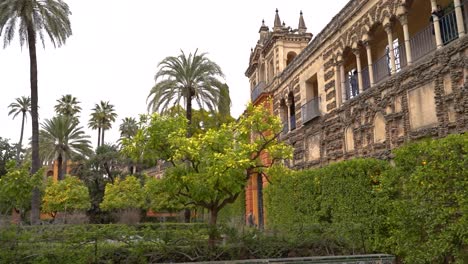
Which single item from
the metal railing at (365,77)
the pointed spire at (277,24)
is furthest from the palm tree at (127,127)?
the metal railing at (365,77)

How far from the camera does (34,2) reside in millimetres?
22297

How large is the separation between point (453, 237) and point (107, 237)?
824 cm

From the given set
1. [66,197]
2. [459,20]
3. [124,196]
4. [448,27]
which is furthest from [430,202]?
[66,197]

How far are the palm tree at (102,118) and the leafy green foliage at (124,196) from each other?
20.7 metres

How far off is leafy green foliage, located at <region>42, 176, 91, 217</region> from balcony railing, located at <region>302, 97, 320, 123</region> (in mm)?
23805

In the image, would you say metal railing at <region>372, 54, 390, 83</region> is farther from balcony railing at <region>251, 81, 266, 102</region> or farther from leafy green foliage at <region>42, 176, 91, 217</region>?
leafy green foliage at <region>42, 176, 91, 217</region>

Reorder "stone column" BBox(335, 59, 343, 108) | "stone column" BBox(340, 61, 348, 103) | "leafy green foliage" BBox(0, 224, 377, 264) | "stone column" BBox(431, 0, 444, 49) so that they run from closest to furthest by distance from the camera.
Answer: "leafy green foliage" BBox(0, 224, 377, 264), "stone column" BBox(431, 0, 444, 49), "stone column" BBox(340, 61, 348, 103), "stone column" BBox(335, 59, 343, 108)

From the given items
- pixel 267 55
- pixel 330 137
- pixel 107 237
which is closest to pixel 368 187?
pixel 330 137

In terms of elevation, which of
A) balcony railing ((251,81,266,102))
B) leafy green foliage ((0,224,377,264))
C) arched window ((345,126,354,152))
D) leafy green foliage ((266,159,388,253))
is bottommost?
leafy green foliage ((0,224,377,264))

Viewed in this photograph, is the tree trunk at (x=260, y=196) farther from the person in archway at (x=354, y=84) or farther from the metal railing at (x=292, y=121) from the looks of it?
the person in archway at (x=354, y=84)

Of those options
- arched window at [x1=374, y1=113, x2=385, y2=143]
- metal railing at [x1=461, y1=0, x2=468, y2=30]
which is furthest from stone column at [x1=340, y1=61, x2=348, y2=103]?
metal railing at [x1=461, y1=0, x2=468, y2=30]

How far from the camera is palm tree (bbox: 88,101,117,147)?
56.0 metres

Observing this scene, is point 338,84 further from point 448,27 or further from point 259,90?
point 259,90

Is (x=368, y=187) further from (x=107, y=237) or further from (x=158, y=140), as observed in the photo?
(x=107, y=237)
